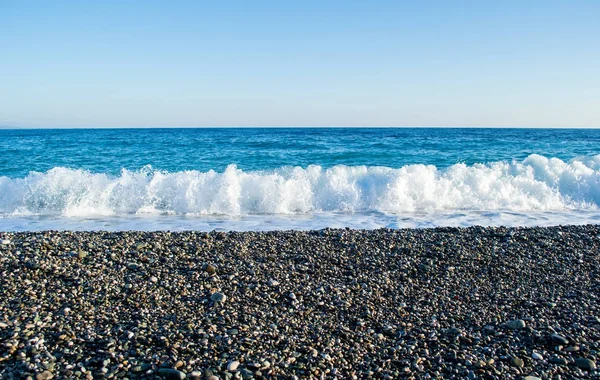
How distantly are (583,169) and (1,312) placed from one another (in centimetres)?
1456

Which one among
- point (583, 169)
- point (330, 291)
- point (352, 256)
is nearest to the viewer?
point (330, 291)

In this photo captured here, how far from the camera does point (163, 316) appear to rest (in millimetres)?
4180

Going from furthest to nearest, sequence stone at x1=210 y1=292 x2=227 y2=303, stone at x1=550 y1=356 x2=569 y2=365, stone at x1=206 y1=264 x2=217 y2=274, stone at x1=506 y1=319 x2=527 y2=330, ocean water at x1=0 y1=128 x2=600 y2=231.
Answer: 1. ocean water at x1=0 y1=128 x2=600 y2=231
2. stone at x1=206 y1=264 x2=217 y2=274
3. stone at x1=210 y1=292 x2=227 y2=303
4. stone at x1=506 y1=319 x2=527 y2=330
5. stone at x1=550 y1=356 x2=569 y2=365

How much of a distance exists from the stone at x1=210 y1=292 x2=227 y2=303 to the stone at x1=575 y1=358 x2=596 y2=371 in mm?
3001

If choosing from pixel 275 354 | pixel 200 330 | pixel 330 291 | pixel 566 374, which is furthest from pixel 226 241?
pixel 566 374

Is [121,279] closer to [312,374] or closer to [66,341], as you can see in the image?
[66,341]

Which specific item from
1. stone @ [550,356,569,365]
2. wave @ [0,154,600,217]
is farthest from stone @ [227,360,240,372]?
wave @ [0,154,600,217]

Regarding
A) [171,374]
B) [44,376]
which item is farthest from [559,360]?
[44,376]

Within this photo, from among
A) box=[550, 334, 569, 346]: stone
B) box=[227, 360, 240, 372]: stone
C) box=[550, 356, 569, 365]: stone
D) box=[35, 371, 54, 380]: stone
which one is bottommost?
box=[550, 356, 569, 365]: stone

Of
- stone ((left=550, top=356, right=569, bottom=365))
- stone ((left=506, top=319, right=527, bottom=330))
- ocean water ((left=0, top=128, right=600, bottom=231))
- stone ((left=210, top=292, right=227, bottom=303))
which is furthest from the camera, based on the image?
ocean water ((left=0, top=128, right=600, bottom=231))

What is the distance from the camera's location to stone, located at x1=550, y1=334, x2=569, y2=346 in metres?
3.87

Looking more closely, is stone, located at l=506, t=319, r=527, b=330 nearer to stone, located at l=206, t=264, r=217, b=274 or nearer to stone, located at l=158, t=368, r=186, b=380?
stone, located at l=158, t=368, r=186, b=380

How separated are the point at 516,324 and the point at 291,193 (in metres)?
7.48

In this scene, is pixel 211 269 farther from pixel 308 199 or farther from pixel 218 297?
pixel 308 199
